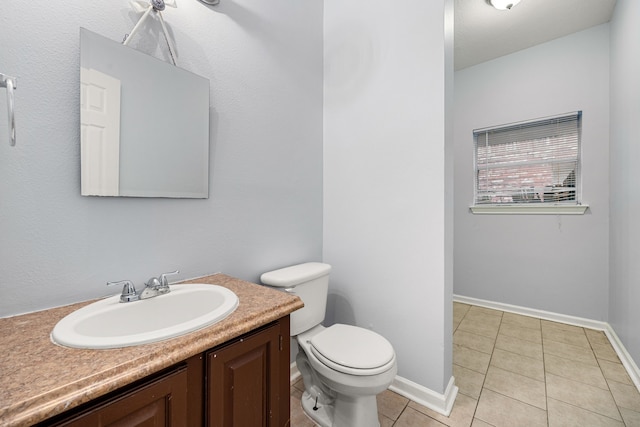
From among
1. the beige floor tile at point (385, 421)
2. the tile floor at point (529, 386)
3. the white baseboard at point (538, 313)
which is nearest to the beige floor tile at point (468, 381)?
the tile floor at point (529, 386)

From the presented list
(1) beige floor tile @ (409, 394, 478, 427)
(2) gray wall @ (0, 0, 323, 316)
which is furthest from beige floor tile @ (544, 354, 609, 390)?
(2) gray wall @ (0, 0, 323, 316)

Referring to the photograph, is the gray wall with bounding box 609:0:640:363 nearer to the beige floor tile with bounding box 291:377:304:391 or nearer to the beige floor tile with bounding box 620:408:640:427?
the beige floor tile with bounding box 620:408:640:427

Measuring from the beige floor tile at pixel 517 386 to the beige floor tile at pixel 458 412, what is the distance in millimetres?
225

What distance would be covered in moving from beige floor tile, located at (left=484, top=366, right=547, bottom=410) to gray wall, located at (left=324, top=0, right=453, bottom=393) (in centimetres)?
43

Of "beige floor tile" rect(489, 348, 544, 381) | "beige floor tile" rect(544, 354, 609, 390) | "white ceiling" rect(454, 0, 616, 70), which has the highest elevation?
Answer: "white ceiling" rect(454, 0, 616, 70)

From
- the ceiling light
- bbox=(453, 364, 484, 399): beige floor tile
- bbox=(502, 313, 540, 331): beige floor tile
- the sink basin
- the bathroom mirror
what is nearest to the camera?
the sink basin

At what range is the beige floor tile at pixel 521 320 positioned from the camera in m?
2.57

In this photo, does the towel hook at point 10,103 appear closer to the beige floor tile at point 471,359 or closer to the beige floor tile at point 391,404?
the beige floor tile at point 391,404

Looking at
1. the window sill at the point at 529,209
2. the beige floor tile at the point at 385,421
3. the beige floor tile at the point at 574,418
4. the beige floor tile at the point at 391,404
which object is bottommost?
the beige floor tile at the point at 385,421

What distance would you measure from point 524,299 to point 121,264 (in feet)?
11.6

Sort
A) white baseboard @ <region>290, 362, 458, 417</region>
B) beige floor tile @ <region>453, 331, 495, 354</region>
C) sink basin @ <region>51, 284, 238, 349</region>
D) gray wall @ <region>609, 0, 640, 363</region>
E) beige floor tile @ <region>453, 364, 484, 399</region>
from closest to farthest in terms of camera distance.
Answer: sink basin @ <region>51, 284, 238, 349</region>
white baseboard @ <region>290, 362, 458, 417</region>
beige floor tile @ <region>453, 364, 484, 399</region>
gray wall @ <region>609, 0, 640, 363</region>
beige floor tile @ <region>453, 331, 495, 354</region>

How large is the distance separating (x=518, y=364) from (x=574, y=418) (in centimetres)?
51

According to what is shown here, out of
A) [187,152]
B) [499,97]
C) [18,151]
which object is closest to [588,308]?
[499,97]

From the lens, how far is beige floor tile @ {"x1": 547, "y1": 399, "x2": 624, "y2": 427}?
1.40m
